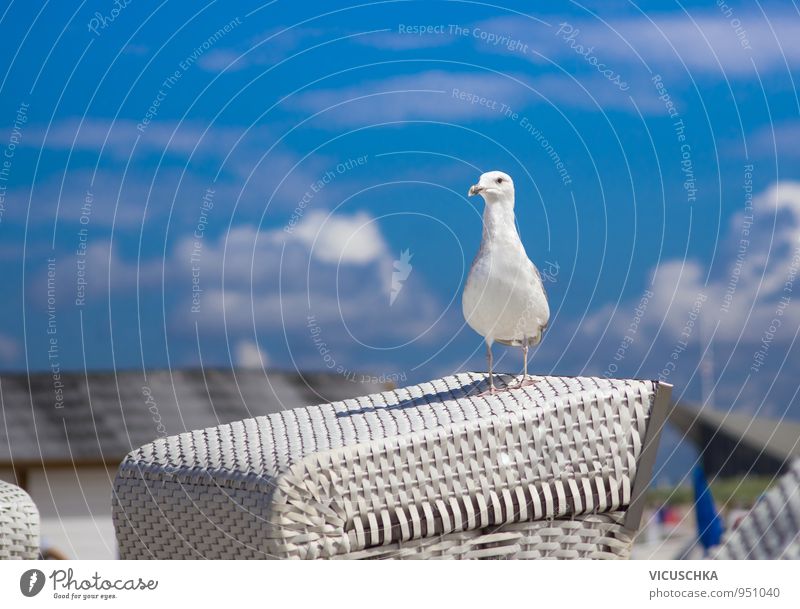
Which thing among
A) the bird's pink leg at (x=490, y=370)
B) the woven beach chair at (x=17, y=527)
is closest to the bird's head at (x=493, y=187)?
the bird's pink leg at (x=490, y=370)

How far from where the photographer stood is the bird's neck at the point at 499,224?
7.61 ft

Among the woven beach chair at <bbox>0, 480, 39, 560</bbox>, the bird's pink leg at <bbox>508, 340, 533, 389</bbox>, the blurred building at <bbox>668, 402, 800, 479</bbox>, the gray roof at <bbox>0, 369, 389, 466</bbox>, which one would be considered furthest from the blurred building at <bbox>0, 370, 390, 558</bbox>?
the woven beach chair at <bbox>0, 480, 39, 560</bbox>

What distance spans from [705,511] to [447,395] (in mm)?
1421

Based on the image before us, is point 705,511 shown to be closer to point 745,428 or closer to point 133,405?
point 745,428

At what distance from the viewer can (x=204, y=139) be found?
3176 mm

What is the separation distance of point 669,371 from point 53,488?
283 centimetres

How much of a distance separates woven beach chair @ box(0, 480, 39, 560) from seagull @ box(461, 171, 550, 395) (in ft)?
3.09

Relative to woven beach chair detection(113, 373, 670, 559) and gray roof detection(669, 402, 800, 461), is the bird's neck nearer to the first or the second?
woven beach chair detection(113, 373, 670, 559)

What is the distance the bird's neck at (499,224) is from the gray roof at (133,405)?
2004 millimetres

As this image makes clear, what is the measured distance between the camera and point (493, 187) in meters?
2.35

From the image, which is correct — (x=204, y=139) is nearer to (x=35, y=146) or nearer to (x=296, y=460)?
(x=35, y=146)

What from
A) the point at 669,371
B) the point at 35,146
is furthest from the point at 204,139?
the point at 669,371

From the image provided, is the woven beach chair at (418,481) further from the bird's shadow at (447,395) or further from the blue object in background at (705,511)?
the blue object in background at (705,511)

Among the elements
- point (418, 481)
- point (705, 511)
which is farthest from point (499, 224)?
point (705, 511)
